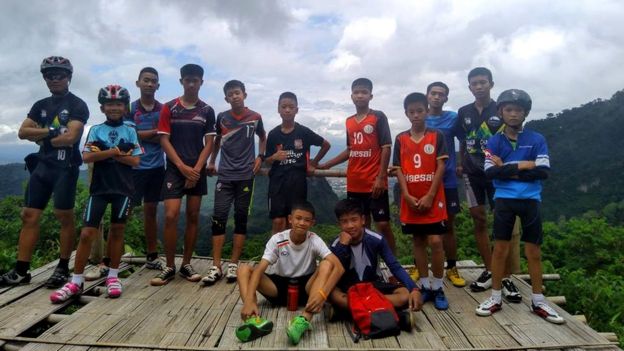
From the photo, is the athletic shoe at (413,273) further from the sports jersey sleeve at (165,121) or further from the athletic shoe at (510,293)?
the sports jersey sleeve at (165,121)

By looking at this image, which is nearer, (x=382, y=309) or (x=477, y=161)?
(x=382, y=309)

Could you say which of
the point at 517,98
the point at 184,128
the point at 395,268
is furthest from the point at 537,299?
the point at 184,128

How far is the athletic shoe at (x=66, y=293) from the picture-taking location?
421 centimetres

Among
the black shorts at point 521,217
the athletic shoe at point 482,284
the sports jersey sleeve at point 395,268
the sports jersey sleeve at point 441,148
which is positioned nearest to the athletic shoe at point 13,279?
the sports jersey sleeve at point 395,268

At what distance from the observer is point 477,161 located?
4891mm

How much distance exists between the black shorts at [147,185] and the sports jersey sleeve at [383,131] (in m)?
2.66

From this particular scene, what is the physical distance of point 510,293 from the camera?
14.4 feet

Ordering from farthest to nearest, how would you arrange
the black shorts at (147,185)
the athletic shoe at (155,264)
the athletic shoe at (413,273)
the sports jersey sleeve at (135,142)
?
the athletic shoe at (155,264) → the black shorts at (147,185) → the athletic shoe at (413,273) → the sports jersey sleeve at (135,142)

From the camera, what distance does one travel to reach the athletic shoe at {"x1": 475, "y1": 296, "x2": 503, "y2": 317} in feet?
13.0

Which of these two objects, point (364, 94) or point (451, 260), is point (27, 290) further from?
point (451, 260)

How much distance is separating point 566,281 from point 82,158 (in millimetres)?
6093

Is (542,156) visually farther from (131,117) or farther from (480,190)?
(131,117)

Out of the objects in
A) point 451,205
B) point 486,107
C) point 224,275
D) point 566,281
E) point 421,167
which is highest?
point 486,107

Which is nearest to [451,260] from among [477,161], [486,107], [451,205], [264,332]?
[451,205]
